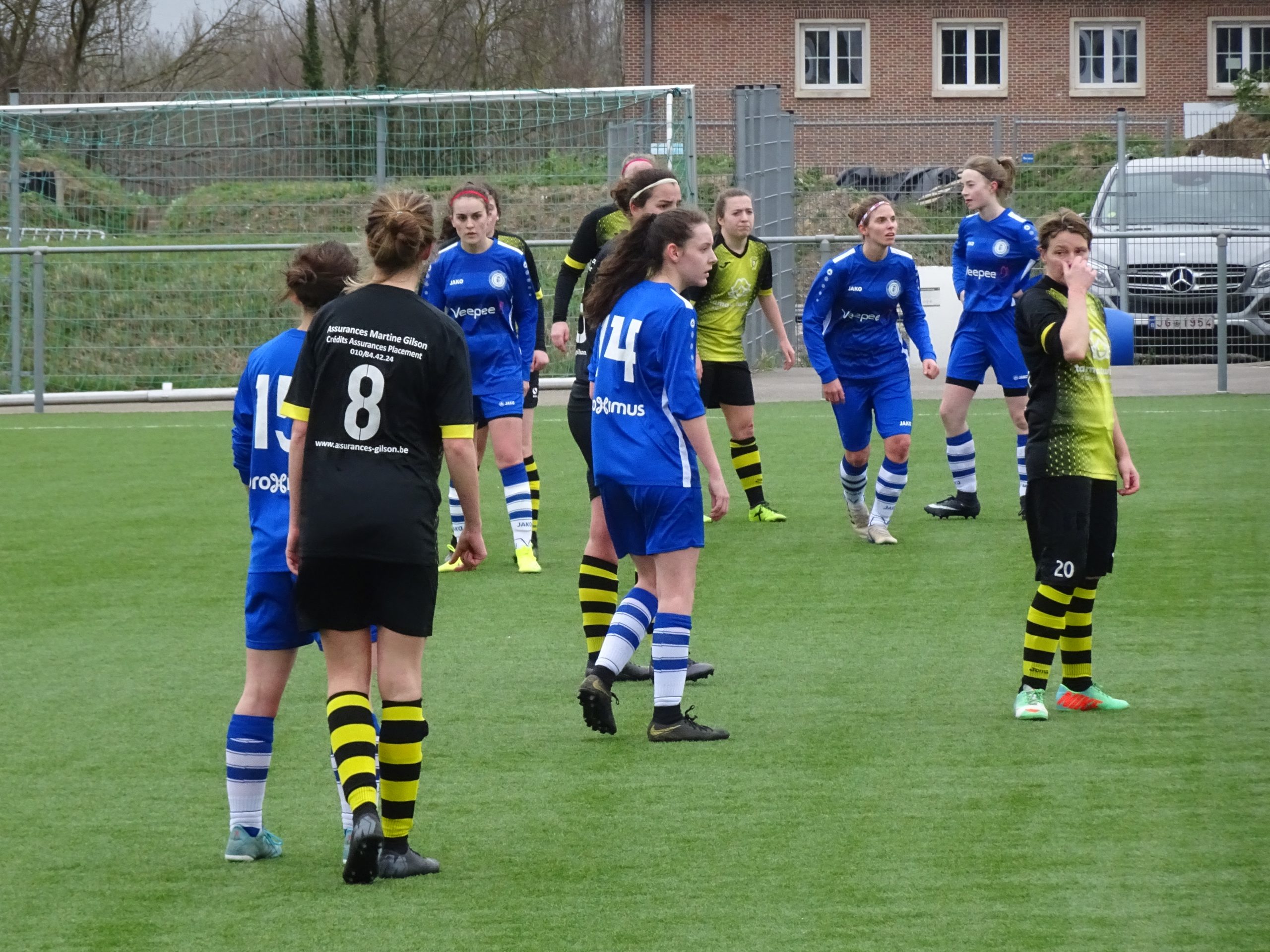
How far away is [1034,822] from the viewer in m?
4.84

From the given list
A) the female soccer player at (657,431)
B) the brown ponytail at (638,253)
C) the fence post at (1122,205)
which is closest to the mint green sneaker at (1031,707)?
the female soccer player at (657,431)

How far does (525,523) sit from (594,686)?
3525 millimetres

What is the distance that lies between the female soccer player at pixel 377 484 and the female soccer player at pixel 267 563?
20cm

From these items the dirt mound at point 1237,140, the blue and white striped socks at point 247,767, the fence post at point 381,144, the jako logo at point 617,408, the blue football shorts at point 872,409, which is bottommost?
the blue and white striped socks at point 247,767

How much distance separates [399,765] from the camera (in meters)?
4.43

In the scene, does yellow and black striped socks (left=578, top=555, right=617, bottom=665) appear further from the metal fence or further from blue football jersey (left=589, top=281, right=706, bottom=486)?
the metal fence

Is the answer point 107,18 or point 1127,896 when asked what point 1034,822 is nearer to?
point 1127,896

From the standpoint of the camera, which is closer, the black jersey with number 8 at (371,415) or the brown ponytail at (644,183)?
the black jersey with number 8 at (371,415)

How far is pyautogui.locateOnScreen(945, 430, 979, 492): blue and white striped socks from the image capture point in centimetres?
1040

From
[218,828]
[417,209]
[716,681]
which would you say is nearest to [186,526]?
[716,681]

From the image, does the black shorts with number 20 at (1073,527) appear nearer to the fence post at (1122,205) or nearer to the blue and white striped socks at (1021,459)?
the blue and white striped socks at (1021,459)

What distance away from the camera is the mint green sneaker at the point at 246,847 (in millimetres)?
4660

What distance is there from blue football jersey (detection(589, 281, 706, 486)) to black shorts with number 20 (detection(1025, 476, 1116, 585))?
1134 millimetres

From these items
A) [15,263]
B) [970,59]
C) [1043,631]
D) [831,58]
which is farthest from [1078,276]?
[970,59]
